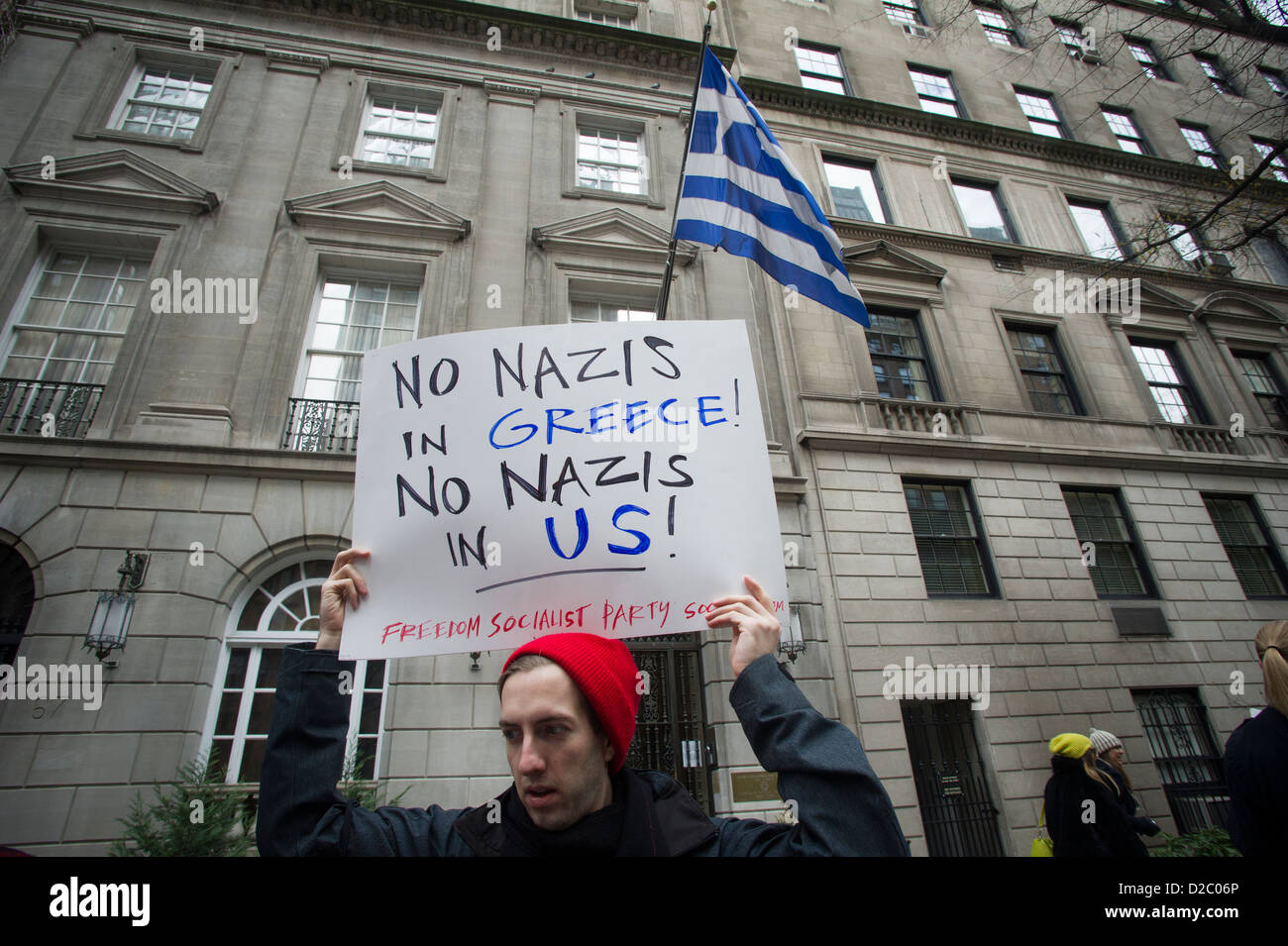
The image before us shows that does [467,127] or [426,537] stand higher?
[467,127]

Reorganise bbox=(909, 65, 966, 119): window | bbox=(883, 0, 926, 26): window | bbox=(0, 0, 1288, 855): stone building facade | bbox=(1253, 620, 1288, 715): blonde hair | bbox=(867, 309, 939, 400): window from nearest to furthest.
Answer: bbox=(1253, 620, 1288, 715): blonde hair → bbox=(0, 0, 1288, 855): stone building facade → bbox=(867, 309, 939, 400): window → bbox=(909, 65, 966, 119): window → bbox=(883, 0, 926, 26): window

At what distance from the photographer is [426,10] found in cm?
1156

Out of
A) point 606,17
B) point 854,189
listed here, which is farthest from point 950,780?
point 606,17

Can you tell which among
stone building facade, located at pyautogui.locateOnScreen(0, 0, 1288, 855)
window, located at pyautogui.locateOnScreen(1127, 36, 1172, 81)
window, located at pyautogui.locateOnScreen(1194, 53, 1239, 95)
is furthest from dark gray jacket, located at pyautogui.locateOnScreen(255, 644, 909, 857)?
window, located at pyautogui.locateOnScreen(1194, 53, 1239, 95)

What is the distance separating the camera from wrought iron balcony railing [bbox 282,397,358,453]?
7.85 metres

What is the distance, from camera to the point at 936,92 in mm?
15242

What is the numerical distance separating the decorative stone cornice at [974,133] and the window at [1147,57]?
499 cm

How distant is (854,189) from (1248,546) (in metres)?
10.9

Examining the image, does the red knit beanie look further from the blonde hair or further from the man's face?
the blonde hair

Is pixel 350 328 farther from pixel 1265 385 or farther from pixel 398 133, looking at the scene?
pixel 1265 385

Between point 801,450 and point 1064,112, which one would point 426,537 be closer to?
point 801,450

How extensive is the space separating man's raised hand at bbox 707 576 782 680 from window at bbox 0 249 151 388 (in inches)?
397

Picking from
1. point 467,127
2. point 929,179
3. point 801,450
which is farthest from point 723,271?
point 929,179
